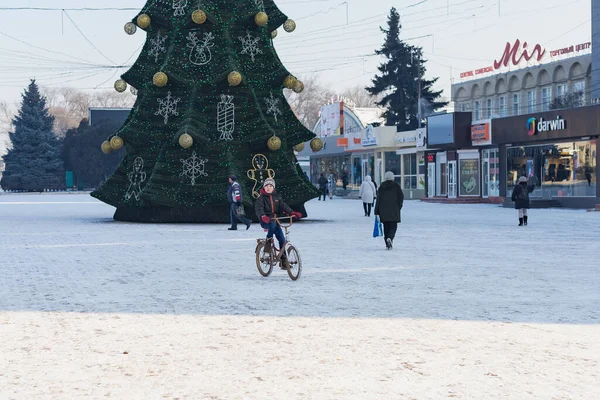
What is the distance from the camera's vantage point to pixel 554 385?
6117 mm

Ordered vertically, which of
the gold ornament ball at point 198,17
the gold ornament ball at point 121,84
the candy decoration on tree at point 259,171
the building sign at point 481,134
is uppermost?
the gold ornament ball at point 198,17

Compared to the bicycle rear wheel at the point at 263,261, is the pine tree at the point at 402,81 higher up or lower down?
higher up

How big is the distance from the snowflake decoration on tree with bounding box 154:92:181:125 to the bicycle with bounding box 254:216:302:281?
644 inches

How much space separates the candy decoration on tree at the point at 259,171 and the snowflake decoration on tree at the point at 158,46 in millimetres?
5068

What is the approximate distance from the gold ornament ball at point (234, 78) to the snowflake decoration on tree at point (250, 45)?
2.37 meters

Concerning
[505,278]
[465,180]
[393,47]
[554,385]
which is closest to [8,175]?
[393,47]

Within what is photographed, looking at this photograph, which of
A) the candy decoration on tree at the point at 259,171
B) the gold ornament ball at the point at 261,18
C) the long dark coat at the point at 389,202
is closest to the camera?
the long dark coat at the point at 389,202

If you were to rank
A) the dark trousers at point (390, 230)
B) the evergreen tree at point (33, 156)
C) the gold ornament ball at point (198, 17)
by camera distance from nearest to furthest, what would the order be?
the dark trousers at point (390, 230), the gold ornament ball at point (198, 17), the evergreen tree at point (33, 156)

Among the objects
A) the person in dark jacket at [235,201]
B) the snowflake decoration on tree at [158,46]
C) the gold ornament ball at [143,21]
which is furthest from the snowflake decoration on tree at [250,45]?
the person in dark jacket at [235,201]

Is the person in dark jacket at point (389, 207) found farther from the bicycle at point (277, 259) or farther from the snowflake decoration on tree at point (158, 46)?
the snowflake decoration on tree at point (158, 46)

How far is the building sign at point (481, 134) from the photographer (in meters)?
50.9

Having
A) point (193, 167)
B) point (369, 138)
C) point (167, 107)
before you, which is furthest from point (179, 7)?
point (369, 138)

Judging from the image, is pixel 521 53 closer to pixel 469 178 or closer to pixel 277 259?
pixel 469 178

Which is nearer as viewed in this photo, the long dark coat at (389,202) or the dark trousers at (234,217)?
the long dark coat at (389,202)
